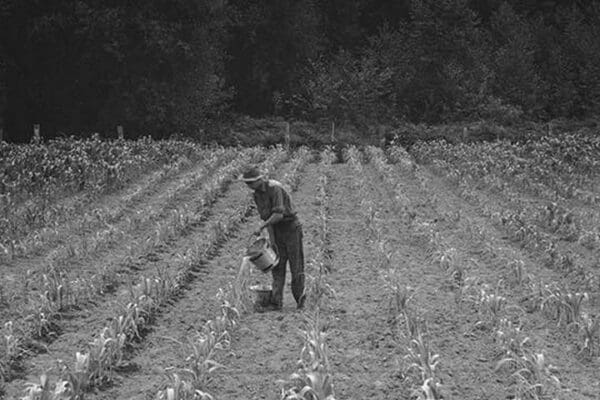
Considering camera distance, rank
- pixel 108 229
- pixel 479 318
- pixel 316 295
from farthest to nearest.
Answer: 1. pixel 108 229
2. pixel 316 295
3. pixel 479 318

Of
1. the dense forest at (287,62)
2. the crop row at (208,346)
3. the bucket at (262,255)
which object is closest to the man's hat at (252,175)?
the bucket at (262,255)

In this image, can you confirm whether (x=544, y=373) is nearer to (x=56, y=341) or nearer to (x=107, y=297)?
(x=56, y=341)

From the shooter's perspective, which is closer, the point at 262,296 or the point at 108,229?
the point at 262,296

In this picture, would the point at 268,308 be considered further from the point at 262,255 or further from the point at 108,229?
the point at 108,229

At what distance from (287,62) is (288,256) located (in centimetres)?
3410

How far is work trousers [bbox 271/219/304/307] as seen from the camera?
8.31m

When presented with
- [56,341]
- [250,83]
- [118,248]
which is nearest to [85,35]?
[250,83]

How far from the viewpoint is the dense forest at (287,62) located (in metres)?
29.4

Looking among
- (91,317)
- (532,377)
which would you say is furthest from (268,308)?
(532,377)

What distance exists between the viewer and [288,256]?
8391 mm

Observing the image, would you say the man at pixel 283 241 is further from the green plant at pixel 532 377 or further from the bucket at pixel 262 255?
the green plant at pixel 532 377

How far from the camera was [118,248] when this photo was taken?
39.0ft

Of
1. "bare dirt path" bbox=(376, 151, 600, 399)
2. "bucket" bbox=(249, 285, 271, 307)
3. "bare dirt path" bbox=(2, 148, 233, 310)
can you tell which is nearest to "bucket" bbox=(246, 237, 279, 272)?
"bucket" bbox=(249, 285, 271, 307)

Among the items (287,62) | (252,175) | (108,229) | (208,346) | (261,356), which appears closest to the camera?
(208,346)
